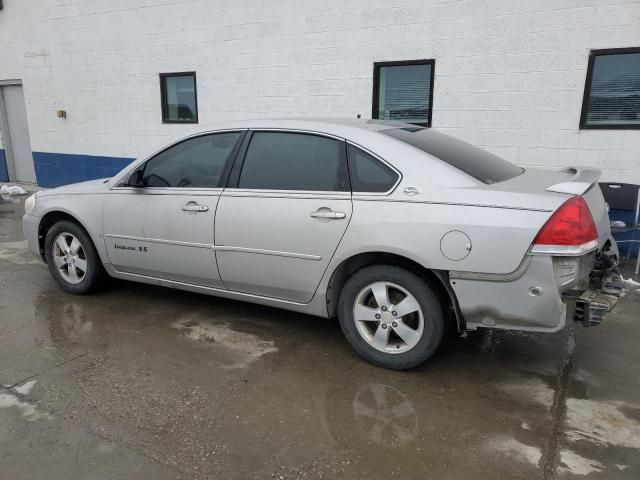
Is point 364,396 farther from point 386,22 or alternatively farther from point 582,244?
point 386,22

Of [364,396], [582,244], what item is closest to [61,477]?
[364,396]

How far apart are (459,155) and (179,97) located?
22.3 feet

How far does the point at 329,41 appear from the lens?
23.7 ft

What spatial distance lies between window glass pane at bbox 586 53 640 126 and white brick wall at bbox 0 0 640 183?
0.15 m

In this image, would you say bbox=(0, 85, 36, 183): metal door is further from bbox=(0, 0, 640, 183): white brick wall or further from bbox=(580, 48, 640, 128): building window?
bbox=(580, 48, 640, 128): building window

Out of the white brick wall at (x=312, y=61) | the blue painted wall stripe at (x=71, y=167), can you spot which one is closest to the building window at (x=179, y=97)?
the white brick wall at (x=312, y=61)

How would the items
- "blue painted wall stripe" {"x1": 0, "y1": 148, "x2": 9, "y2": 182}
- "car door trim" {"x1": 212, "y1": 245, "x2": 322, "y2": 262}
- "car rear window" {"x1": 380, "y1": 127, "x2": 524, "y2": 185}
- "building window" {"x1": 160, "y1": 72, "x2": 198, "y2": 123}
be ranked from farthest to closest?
"blue painted wall stripe" {"x1": 0, "y1": 148, "x2": 9, "y2": 182} → "building window" {"x1": 160, "y1": 72, "x2": 198, "y2": 123} → "car door trim" {"x1": 212, "y1": 245, "x2": 322, "y2": 262} → "car rear window" {"x1": 380, "y1": 127, "x2": 524, "y2": 185}

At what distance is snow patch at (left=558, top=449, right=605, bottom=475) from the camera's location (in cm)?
244

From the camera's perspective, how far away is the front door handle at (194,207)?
381 cm

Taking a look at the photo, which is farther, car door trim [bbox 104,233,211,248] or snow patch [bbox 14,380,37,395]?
car door trim [bbox 104,233,211,248]

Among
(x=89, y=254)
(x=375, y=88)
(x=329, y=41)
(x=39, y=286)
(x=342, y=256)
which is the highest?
(x=329, y=41)

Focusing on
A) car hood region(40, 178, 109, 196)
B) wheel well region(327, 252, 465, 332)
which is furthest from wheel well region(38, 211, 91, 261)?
wheel well region(327, 252, 465, 332)

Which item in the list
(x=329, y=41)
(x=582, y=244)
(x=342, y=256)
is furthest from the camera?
(x=329, y=41)

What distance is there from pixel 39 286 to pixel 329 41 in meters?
4.84
